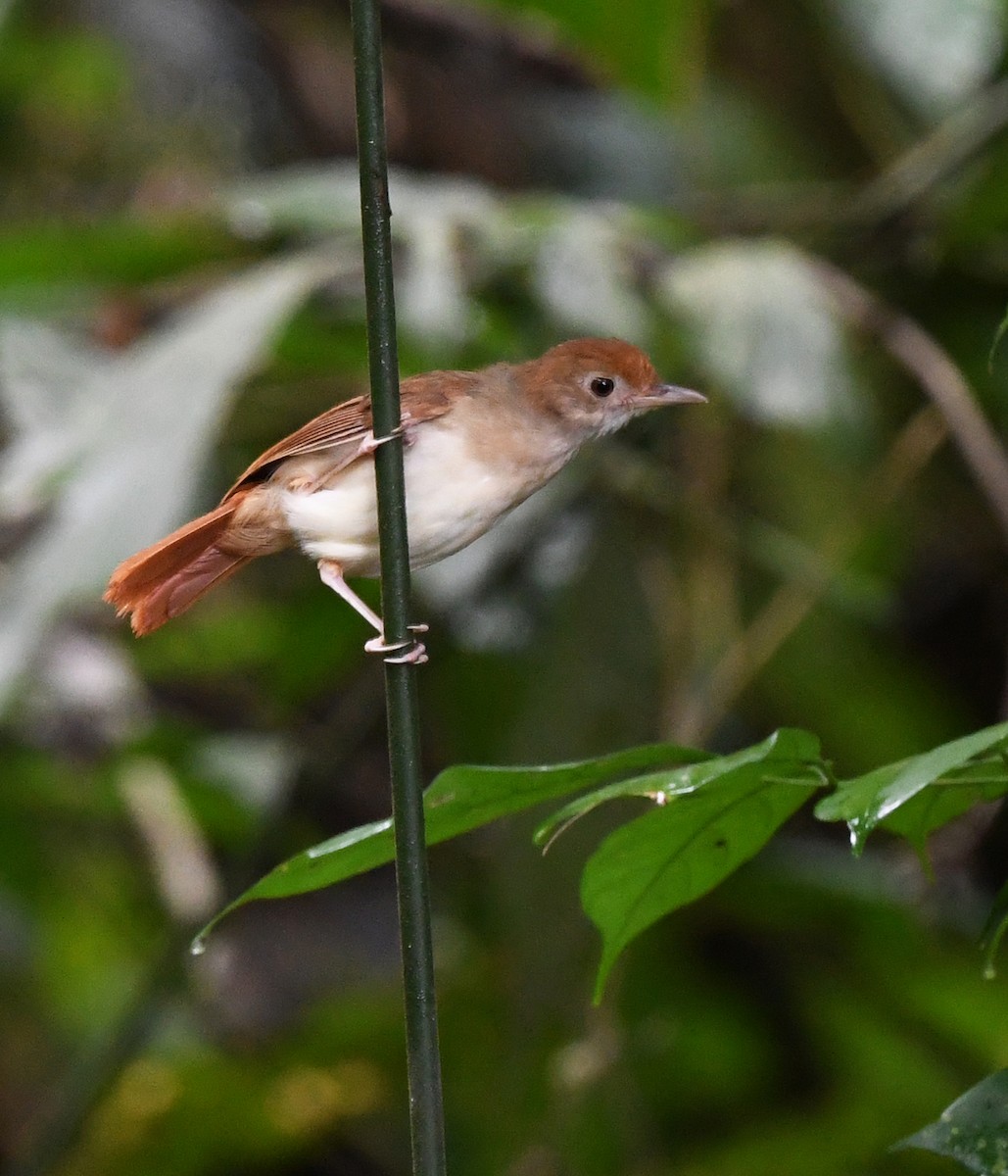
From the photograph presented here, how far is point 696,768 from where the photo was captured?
3.86 feet

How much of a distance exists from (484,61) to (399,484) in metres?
4.53

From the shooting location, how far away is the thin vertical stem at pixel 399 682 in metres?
1.12

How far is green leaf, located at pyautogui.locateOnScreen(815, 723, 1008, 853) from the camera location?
107cm

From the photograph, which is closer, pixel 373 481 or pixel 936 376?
pixel 373 481

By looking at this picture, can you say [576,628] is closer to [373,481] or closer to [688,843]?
[373,481]

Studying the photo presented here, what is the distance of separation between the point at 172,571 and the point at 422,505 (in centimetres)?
30

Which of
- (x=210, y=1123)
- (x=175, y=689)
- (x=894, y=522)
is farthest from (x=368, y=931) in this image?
(x=894, y=522)

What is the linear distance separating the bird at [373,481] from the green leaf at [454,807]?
650mm

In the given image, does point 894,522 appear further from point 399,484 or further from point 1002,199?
point 399,484

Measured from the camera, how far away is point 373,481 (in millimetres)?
2051

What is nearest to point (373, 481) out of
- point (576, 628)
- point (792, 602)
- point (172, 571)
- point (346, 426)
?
point (346, 426)

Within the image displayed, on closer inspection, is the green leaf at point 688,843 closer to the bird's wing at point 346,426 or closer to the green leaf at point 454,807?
the green leaf at point 454,807

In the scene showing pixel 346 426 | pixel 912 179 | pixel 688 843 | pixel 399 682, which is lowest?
pixel 688 843

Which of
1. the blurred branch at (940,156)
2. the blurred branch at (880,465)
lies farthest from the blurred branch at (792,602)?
the blurred branch at (940,156)
